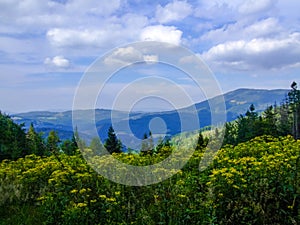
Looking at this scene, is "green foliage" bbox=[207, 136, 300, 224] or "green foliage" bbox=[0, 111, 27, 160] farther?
"green foliage" bbox=[0, 111, 27, 160]

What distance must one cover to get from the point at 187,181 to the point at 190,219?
1.03 metres

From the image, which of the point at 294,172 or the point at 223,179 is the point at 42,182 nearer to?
the point at 223,179

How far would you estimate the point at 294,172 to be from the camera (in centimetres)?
528

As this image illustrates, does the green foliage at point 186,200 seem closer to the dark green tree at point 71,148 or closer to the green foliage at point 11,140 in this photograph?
the dark green tree at point 71,148

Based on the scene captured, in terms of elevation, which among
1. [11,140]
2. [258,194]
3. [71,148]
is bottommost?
[71,148]

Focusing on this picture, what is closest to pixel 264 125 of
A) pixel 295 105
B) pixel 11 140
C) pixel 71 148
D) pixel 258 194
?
pixel 295 105

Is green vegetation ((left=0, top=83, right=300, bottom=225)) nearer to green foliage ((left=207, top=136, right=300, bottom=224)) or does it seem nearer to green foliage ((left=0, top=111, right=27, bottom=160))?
green foliage ((left=207, top=136, right=300, bottom=224))

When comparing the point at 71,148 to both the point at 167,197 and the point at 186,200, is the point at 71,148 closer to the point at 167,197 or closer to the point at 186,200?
the point at 167,197

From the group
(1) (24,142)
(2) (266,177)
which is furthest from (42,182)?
(1) (24,142)

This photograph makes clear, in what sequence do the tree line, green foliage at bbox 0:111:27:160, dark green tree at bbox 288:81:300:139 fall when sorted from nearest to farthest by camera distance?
green foliage at bbox 0:111:27:160 < the tree line < dark green tree at bbox 288:81:300:139

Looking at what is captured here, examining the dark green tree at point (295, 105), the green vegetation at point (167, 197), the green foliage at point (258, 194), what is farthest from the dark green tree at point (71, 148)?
the dark green tree at point (295, 105)

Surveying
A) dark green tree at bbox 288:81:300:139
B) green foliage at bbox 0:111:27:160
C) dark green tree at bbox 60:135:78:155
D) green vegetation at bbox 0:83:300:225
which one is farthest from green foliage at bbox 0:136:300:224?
dark green tree at bbox 288:81:300:139

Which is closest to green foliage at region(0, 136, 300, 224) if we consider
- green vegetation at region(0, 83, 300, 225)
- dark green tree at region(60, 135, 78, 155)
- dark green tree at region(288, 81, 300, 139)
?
green vegetation at region(0, 83, 300, 225)

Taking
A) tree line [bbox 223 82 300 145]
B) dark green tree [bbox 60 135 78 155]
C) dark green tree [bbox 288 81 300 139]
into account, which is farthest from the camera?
dark green tree [bbox 288 81 300 139]
